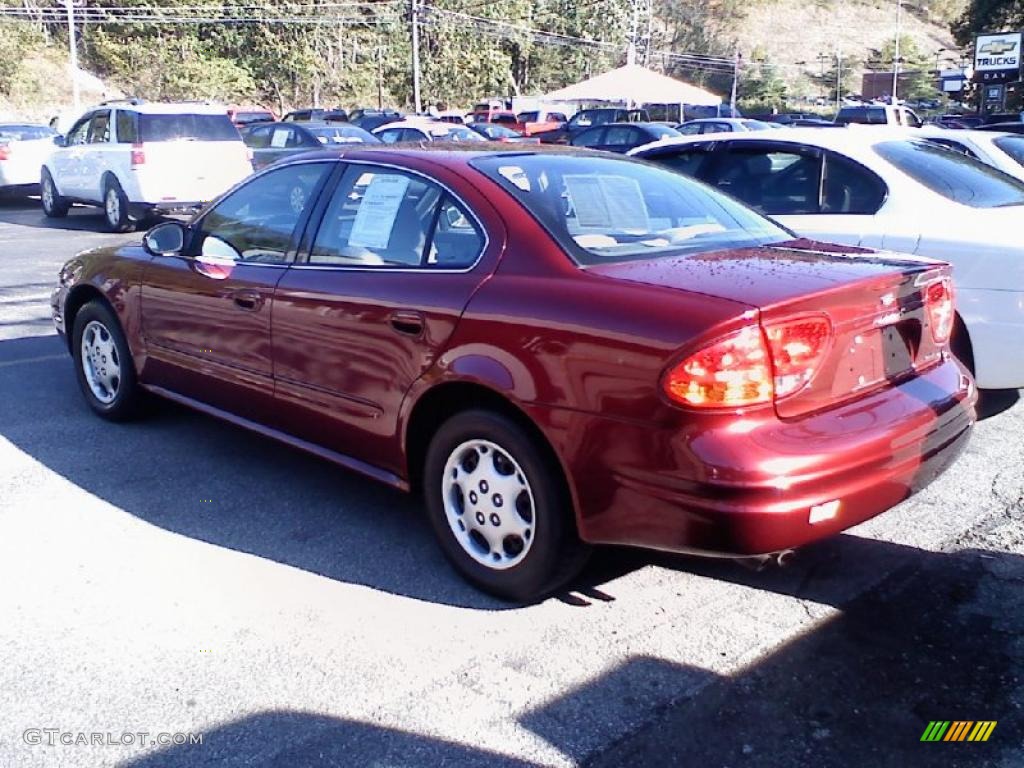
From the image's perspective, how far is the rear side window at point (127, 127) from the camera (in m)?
15.3

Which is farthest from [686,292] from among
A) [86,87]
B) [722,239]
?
[86,87]

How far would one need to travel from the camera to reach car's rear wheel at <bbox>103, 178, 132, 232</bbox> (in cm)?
1573

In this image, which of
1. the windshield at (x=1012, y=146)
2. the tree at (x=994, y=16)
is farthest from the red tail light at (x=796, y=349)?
the tree at (x=994, y=16)

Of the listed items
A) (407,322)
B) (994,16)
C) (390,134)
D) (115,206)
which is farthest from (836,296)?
(994,16)

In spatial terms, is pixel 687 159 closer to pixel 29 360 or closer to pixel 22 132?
pixel 29 360

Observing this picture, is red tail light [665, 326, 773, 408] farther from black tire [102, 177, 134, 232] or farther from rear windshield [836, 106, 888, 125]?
rear windshield [836, 106, 888, 125]

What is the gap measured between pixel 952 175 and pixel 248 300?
4.09 m

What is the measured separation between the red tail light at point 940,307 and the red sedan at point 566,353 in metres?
0.01

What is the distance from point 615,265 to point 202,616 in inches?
75.2

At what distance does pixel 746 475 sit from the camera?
3.11 meters

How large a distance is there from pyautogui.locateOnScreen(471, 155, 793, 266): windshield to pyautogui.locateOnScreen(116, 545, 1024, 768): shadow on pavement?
1459 mm

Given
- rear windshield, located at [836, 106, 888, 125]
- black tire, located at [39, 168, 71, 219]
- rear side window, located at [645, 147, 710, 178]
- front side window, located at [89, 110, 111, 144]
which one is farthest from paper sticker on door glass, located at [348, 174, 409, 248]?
rear windshield, located at [836, 106, 888, 125]

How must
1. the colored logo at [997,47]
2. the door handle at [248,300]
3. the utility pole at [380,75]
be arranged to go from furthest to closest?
the utility pole at [380,75], the colored logo at [997,47], the door handle at [248,300]

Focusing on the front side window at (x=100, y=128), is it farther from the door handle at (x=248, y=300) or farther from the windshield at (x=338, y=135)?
the door handle at (x=248, y=300)
